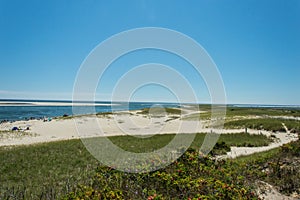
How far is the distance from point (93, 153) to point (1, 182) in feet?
20.1

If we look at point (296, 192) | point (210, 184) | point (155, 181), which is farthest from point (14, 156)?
point (296, 192)

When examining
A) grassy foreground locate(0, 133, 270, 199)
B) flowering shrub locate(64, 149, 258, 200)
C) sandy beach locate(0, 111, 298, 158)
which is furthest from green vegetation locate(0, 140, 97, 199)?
sandy beach locate(0, 111, 298, 158)

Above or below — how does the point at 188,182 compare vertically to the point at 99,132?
above

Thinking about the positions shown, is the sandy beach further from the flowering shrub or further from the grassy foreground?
the grassy foreground

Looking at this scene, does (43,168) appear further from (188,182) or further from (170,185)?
(188,182)

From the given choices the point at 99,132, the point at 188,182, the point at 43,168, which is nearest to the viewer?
the point at 188,182

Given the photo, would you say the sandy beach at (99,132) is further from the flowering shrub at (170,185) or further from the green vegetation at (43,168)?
the green vegetation at (43,168)

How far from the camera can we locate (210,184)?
201 inches

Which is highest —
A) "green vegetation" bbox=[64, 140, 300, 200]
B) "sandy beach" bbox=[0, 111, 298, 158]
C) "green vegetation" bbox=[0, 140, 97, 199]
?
"green vegetation" bbox=[64, 140, 300, 200]

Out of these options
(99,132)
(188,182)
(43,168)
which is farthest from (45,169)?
(99,132)

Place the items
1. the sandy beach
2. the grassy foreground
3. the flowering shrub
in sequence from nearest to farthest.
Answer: the flowering shrub, the grassy foreground, the sandy beach

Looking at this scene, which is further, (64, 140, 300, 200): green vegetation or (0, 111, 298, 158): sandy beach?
(0, 111, 298, 158): sandy beach

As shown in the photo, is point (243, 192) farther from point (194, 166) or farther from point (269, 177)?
point (269, 177)

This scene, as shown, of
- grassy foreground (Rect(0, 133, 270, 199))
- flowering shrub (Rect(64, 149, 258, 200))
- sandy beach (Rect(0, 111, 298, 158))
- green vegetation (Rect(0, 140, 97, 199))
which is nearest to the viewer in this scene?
flowering shrub (Rect(64, 149, 258, 200))
